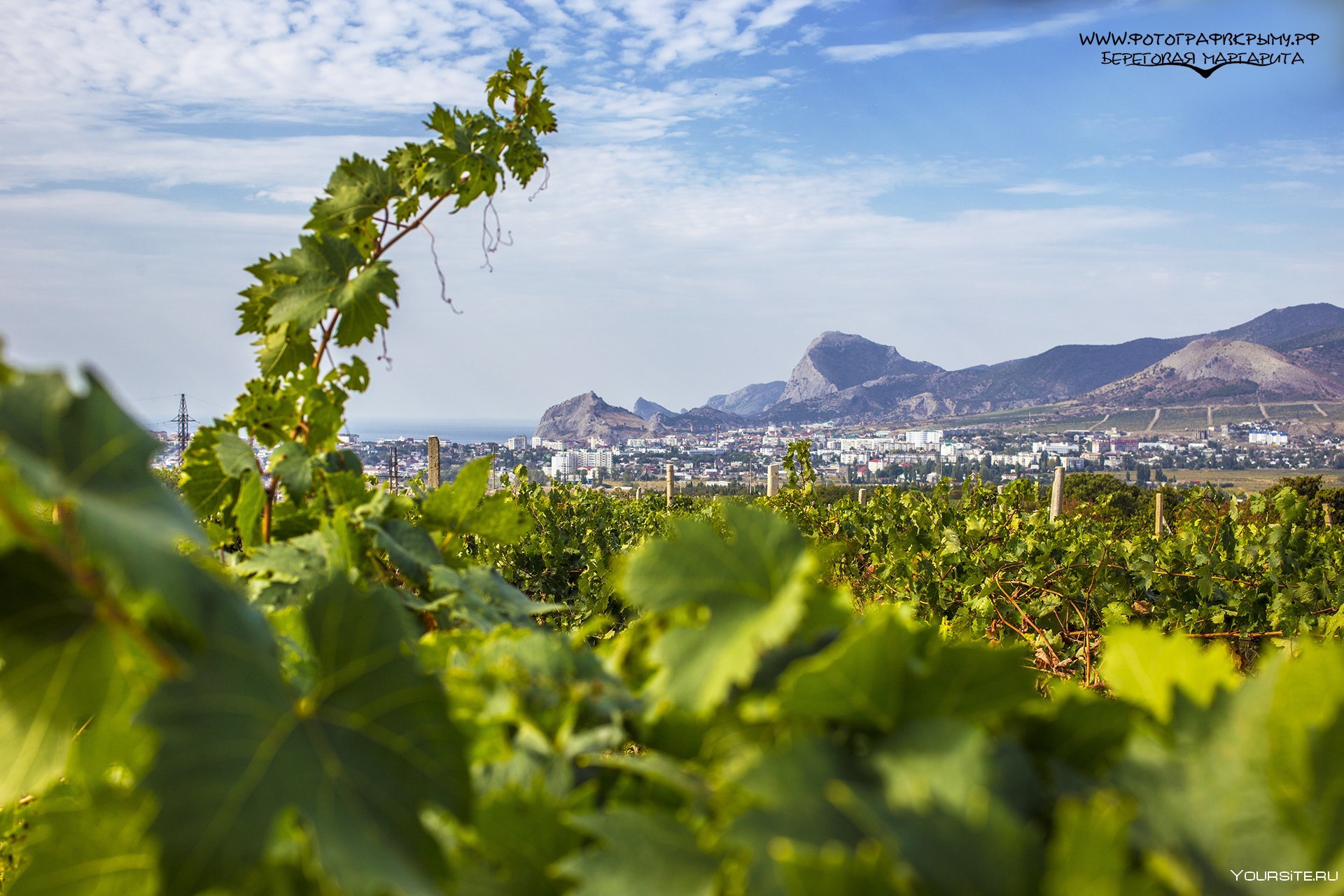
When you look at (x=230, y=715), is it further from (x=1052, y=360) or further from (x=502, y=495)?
(x=1052, y=360)

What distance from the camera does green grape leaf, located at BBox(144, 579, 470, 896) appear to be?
1.67ft

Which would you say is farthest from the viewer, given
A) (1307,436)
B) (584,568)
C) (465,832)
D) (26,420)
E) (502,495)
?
(1307,436)

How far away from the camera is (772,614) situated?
0.60 metres

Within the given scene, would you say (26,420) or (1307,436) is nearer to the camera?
(26,420)

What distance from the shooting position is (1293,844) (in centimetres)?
51

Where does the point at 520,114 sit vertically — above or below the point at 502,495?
above

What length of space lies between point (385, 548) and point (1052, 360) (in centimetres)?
13803

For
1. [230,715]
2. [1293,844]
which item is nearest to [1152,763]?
[1293,844]

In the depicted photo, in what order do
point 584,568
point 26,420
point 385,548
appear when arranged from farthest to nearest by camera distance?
point 584,568
point 385,548
point 26,420

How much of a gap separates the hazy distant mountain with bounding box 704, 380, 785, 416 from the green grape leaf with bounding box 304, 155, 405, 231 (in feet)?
503

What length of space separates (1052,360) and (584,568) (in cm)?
13284

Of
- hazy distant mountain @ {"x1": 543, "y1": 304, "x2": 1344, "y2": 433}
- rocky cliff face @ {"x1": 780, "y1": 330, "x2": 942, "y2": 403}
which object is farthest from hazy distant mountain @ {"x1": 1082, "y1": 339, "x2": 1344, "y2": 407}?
rocky cliff face @ {"x1": 780, "y1": 330, "x2": 942, "y2": 403}

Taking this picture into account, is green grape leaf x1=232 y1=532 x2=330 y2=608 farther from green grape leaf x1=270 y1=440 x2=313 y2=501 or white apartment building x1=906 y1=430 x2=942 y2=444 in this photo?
white apartment building x1=906 y1=430 x2=942 y2=444

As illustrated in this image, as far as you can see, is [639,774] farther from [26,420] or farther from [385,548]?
[385,548]
